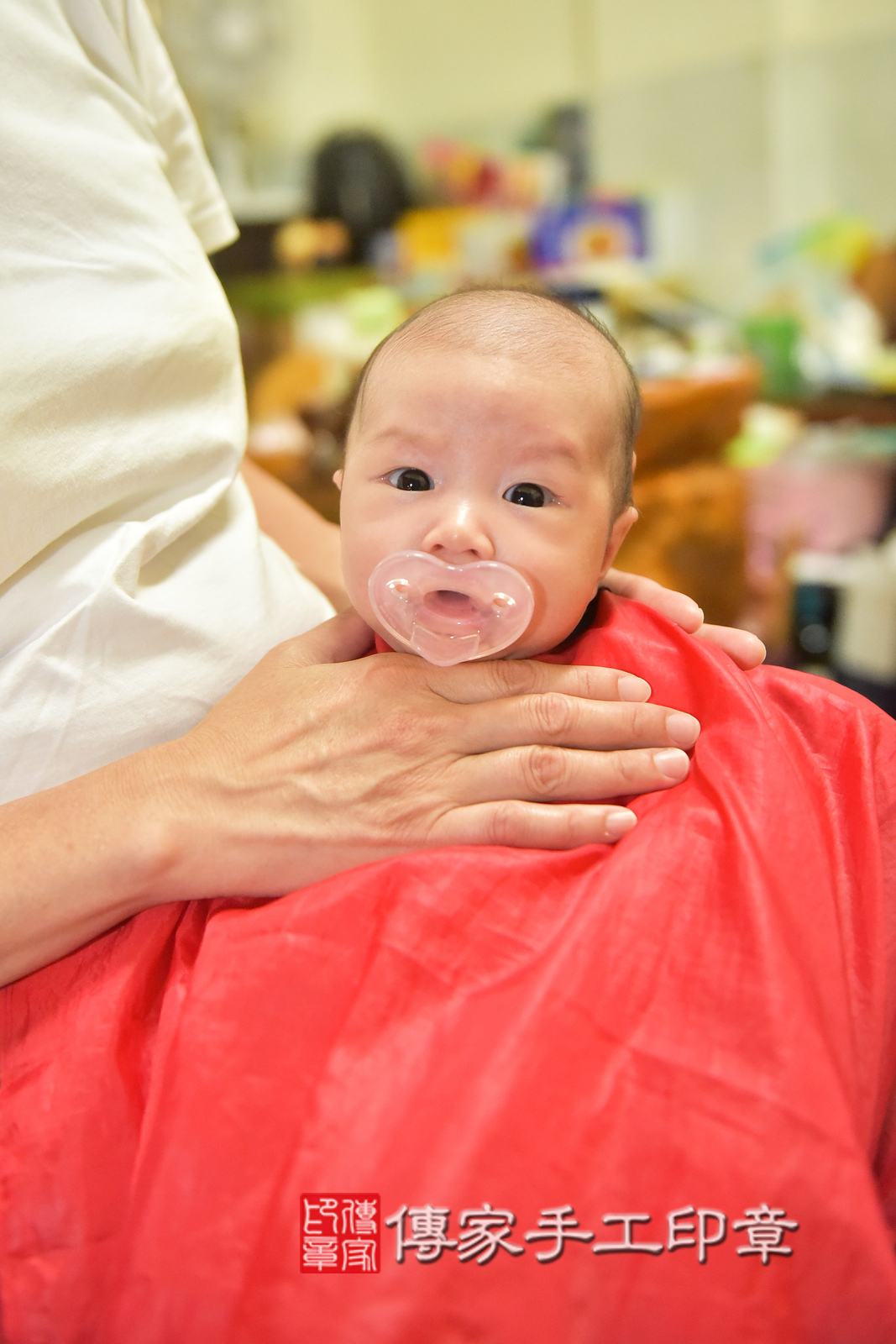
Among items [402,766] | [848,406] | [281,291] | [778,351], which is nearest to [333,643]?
[402,766]

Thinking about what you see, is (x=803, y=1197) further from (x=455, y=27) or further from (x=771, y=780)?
(x=455, y=27)

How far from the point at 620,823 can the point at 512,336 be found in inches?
14.2

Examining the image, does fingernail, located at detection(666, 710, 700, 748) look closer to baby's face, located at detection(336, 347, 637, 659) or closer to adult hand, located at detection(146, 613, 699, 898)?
adult hand, located at detection(146, 613, 699, 898)

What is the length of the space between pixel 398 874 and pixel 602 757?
0.16 metres

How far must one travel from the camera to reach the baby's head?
0.71 m

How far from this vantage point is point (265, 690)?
753 mm

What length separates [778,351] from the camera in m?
3.06

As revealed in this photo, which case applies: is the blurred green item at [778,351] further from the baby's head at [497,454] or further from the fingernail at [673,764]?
the fingernail at [673,764]

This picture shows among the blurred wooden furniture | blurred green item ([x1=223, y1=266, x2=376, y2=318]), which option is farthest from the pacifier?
blurred green item ([x1=223, y1=266, x2=376, y2=318])

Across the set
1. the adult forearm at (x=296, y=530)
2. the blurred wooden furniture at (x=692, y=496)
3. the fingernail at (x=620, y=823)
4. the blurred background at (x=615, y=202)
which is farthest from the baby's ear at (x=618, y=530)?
the blurred background at (x=615, y=202)

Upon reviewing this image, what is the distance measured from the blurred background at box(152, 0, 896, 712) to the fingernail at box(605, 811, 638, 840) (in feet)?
6.18

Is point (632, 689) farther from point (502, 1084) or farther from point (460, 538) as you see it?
point (502, 1084)

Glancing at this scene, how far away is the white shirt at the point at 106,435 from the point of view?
74cm

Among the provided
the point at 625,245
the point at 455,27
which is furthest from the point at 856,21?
the point at 455,27
